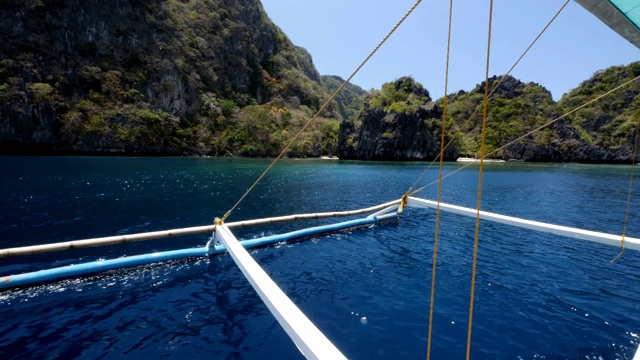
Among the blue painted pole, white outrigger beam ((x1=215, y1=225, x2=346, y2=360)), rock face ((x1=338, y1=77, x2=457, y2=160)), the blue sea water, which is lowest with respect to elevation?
the blue sea water

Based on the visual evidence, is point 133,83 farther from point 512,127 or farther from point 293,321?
point 512,127

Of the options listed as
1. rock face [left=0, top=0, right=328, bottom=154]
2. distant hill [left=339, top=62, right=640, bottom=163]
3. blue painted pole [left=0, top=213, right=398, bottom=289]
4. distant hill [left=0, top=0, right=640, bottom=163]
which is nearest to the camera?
blue painted pole [left=0, top=213, right=398, bottom=289]

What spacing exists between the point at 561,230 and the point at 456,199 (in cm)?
1688

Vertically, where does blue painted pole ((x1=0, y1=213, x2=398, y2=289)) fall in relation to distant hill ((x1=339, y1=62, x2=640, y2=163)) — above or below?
below

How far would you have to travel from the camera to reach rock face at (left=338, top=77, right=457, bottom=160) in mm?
94250

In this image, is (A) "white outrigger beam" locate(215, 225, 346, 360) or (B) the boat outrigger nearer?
(A) "white outrigger beam" locate(215, 225, 346, 360)

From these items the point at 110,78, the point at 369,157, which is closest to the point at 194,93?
the point at 110,78

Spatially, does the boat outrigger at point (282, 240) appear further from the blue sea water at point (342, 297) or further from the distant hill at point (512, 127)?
the distant hill at point (512, 127)

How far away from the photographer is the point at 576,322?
21.3 ft

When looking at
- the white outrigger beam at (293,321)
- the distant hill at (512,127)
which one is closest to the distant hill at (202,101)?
the distant hill at (512,127)

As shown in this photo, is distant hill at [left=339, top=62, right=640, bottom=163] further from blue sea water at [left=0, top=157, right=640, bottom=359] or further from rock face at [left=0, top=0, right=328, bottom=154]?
blue sea water at [left=0, top=157, right=640, bottom=359]

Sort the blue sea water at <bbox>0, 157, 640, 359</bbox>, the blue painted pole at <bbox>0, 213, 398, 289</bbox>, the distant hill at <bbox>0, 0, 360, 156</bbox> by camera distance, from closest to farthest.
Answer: the blue sea water at <bbox>0, 157, 640, 359</bbox> → the blue painted pole at <bbox>0, 213, 398, 289</bbox> → the distant hill at <bbox>0, 0, 360, 156</bbox>

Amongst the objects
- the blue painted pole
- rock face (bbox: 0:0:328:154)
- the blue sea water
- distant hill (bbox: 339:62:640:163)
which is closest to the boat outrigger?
the blue painted pole

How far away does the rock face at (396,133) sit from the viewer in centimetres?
9425
